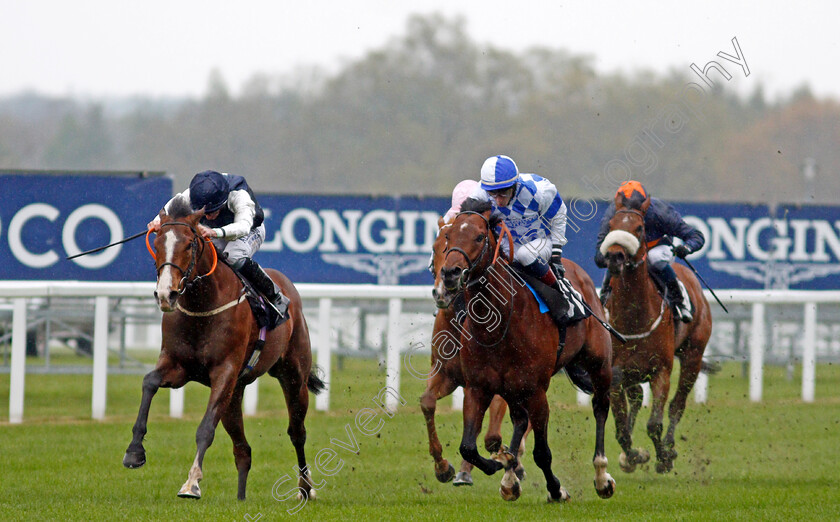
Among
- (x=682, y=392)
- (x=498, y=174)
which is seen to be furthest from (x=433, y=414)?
(x=682, y=392)

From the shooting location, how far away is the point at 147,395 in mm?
5445

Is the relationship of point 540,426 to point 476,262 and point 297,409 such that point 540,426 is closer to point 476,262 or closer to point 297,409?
point 476,262

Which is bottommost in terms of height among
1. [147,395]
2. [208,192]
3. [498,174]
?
[147,395]

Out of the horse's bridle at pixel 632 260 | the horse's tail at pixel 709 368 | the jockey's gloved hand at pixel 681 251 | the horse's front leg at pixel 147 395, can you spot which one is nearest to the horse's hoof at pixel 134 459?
the horse's front leg at pixel 147 395

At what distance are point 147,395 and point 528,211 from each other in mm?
2238

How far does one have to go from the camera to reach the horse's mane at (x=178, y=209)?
5449mm

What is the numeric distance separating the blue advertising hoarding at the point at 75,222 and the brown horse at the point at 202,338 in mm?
4187

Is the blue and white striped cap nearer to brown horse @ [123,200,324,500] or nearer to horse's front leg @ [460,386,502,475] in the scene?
horse's front leg @ [460,386,502,475]

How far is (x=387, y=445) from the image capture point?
869 centimetres

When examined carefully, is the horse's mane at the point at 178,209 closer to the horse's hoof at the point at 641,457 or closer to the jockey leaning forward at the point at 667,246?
the jockey leaning forward at the point at 667,246

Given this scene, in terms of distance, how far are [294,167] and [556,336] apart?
22526 mm

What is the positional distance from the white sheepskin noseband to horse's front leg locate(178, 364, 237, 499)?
2.31 metres

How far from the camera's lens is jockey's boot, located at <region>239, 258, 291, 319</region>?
6.19 meters

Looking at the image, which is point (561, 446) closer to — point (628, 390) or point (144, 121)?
point (628, 390)
